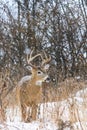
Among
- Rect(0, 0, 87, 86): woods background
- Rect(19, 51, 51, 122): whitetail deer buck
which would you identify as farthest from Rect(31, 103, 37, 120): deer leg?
Rect(0, 0, 87, 86): woods background

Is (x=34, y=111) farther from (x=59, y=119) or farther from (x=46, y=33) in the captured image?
(x=46, y=33)

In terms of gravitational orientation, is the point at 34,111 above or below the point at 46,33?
below

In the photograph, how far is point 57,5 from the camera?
60.8 feet

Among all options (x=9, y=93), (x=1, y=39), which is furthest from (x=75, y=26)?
(x=9, y=93)

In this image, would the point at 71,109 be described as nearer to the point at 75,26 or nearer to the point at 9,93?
the point at 9,93

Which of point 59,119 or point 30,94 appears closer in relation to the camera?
point 59,119

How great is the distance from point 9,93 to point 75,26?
39.5 ft

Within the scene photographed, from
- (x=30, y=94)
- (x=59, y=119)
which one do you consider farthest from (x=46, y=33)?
(x=59, y=119)

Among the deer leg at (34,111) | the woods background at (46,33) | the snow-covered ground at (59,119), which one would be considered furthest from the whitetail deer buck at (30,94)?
the woods background at (46,33)

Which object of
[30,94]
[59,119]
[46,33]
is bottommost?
[59,119]

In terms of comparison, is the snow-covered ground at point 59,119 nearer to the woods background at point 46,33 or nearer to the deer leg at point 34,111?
the deer leg at point 34,111

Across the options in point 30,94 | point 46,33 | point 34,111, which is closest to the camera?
point 34,111

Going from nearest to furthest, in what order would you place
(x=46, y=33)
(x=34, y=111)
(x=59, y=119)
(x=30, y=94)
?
(x=59, y=119), (x=34, y=111), (x=30, y=94), (x=46, y=33)

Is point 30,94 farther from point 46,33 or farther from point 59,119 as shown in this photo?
point 46,33
